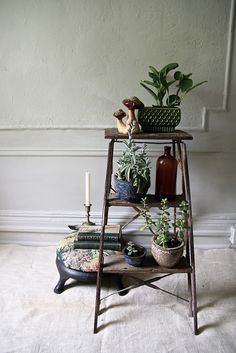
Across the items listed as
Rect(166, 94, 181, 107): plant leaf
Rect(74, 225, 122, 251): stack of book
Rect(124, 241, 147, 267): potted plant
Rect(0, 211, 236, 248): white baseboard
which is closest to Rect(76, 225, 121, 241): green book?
Rect(74, 225, 122, 251): stack of book

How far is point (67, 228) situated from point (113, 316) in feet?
2.42

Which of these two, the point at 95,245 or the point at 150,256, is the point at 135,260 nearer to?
the point at 150,256

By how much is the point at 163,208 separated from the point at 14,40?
4.30ft

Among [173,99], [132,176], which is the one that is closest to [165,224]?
[132,176]

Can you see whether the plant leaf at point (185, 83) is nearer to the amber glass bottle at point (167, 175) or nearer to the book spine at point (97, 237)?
the amber glass bottle at point (167, 175)

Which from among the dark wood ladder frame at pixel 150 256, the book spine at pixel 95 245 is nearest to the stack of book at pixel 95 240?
the book spine at pixel 95 245

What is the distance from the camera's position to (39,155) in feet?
6.27

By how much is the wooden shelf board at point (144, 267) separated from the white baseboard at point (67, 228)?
53cm

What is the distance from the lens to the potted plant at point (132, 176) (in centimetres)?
135

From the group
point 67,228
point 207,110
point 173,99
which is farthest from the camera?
point 67,228

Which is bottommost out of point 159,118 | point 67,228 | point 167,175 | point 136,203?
point 67,228

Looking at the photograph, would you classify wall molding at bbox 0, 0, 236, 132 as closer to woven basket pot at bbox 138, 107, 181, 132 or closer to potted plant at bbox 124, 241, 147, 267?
woven basket pot at bbox 138, 107, 181, 132

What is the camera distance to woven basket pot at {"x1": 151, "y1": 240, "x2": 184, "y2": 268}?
4.42ft

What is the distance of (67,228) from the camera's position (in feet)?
6.59
